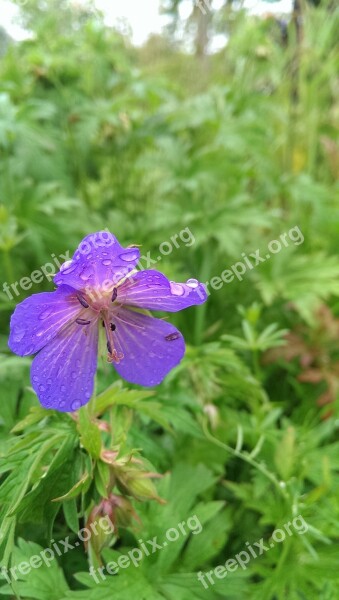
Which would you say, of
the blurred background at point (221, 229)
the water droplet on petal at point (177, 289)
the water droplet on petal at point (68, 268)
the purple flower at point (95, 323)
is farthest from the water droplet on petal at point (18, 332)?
the blurred background at point (221, 229)

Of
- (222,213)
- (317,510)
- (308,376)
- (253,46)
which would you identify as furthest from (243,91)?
(317,510)

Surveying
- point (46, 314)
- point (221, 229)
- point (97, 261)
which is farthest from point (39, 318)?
point (221, 229)

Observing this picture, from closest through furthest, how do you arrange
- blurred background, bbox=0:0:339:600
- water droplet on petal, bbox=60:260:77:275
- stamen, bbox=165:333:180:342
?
water droplet on petal, bbox=60:260:77:275, stamen, bbox=165:333:180:342, blurred background, bbox=0:0:339:600

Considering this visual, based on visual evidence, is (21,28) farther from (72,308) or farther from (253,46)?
→ (72,308)

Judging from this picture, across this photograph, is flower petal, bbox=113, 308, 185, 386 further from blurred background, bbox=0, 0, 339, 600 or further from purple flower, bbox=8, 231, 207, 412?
blurred background, bbox=0, 0, 339, 600

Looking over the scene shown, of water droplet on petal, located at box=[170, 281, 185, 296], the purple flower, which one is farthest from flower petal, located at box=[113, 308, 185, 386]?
water droplet on petal, located at box=[170, 281, 185, 296]

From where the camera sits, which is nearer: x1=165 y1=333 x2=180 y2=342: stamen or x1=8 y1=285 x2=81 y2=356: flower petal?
x1=8 y1=285 x2=81 y2=356: flower petal
